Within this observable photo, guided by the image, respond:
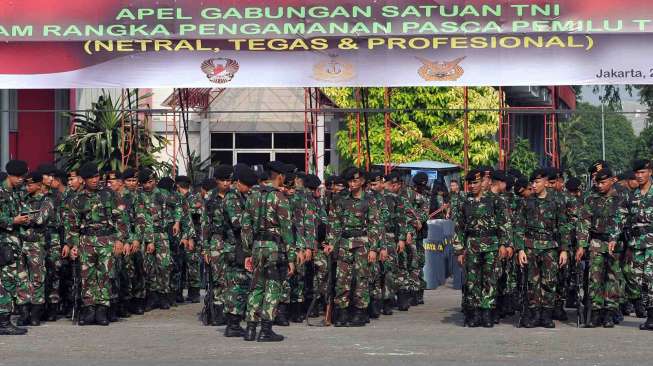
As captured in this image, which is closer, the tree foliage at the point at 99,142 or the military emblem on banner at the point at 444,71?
the military emblem on banner at the point at 444,71

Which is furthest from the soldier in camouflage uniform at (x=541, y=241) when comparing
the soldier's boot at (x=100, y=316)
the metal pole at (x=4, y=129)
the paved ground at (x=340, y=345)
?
the metal pole at (x=4, y=129)

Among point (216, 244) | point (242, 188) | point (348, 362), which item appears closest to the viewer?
point (348, 362)

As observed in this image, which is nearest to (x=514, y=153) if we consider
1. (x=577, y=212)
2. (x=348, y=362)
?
(x=577, y=212)

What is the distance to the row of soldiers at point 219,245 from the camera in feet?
45.2

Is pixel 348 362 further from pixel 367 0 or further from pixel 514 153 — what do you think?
pixel 514 153

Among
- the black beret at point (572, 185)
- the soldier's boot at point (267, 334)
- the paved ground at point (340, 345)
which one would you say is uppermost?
the black beret at point (572, 185)

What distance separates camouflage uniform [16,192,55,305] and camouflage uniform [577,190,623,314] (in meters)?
6.12

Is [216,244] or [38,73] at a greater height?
[38,73]

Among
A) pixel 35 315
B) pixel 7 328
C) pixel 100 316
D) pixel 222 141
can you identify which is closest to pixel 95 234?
pixel 100 316

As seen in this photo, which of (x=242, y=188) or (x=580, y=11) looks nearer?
(x=242, y=188)

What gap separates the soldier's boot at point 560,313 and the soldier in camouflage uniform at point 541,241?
2.93ft

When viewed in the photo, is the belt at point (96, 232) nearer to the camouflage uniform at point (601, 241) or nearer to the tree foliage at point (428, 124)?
the camouflage uniform at point (601, 241)

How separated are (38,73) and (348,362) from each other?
28.4 feet

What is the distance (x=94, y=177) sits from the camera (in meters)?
15.4
